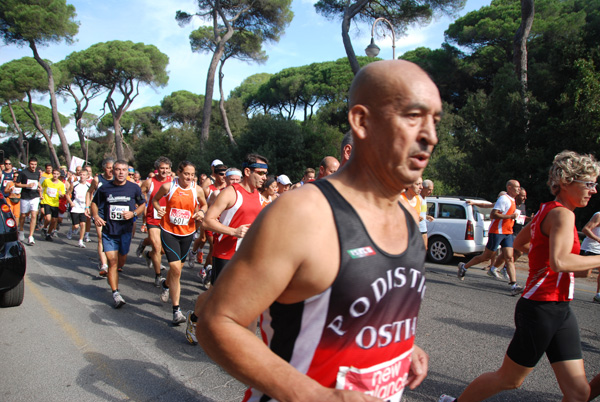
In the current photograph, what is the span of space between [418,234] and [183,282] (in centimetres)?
668

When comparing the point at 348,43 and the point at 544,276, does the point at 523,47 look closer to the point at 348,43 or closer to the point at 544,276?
the point at 348,43

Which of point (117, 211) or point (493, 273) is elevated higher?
point (117, 211)

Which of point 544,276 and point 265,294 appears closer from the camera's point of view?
point 265,294

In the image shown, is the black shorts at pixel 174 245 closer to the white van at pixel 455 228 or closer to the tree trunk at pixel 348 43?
the white van at pixel 455 228

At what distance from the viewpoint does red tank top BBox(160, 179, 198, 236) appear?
18.8 feet

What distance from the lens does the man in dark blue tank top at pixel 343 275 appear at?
1.03 metres

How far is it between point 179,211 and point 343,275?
5065mm

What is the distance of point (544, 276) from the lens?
2.72m

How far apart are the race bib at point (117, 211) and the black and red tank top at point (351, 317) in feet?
18.7

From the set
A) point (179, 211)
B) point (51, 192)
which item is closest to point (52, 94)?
point (51, 192)

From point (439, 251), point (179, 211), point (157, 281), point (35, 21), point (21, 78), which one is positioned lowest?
point (439, 251)

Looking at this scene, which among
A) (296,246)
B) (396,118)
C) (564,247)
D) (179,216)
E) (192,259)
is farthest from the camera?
(192,259)

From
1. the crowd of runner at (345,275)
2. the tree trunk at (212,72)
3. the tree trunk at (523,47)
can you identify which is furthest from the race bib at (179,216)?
the tree trunk at (212,72)

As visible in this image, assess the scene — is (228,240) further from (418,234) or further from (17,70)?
(17,70)
